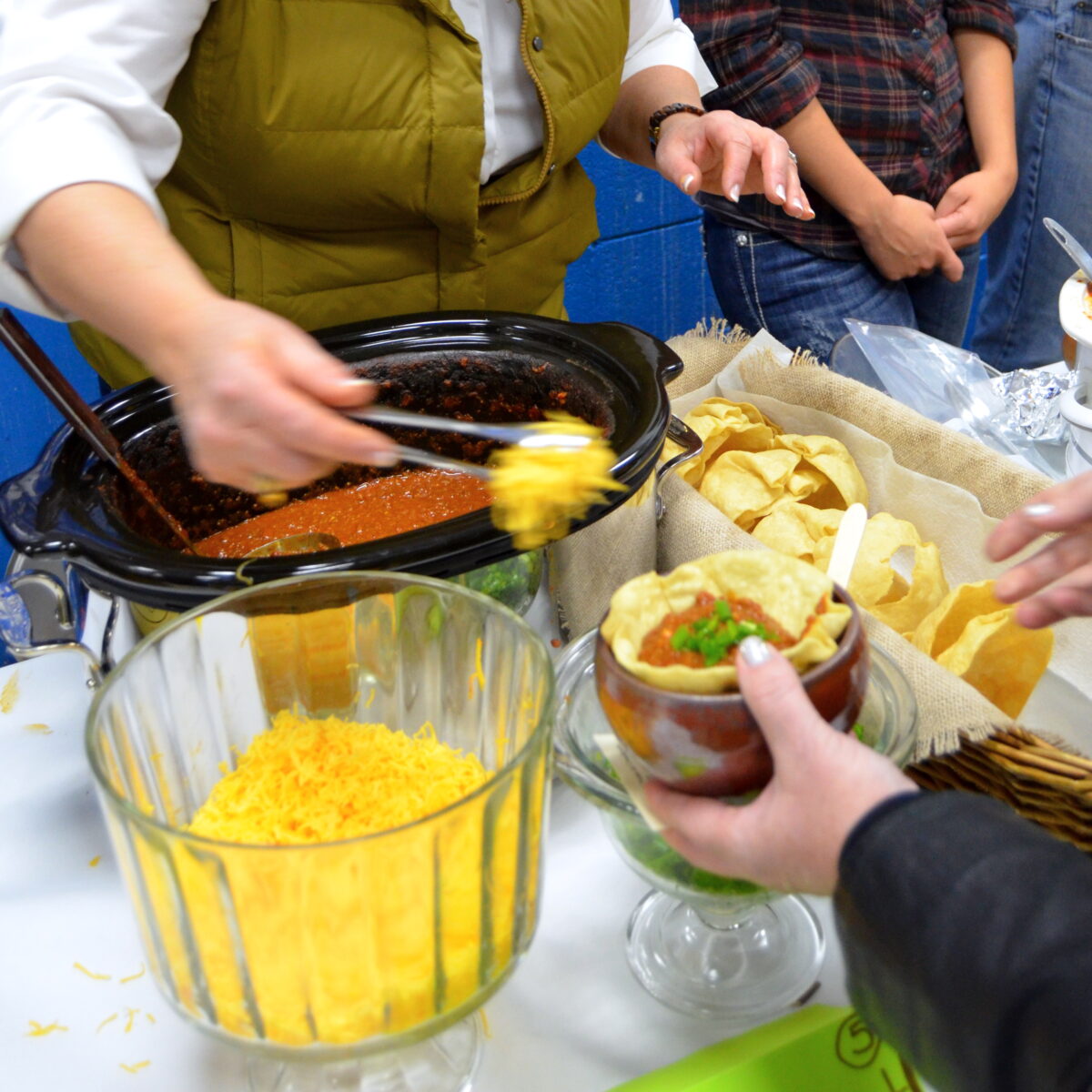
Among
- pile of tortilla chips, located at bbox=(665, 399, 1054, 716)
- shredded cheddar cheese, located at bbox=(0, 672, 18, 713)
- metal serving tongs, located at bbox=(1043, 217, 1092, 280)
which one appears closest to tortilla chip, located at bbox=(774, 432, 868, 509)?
pile of tortilla chips, located at bbox=(665, 399, 1054, 716)

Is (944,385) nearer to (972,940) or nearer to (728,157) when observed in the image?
(728,157)

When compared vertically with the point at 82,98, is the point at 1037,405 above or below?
below

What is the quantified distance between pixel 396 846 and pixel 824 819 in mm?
221

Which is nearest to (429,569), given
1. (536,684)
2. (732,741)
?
(536,684)

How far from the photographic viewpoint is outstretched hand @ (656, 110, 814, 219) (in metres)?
1.20

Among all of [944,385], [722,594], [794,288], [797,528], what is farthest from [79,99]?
[794,288]

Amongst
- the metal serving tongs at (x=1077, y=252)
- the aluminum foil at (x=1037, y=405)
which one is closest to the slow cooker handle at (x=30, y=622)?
the aluminum foil at (x=1037, y=405)

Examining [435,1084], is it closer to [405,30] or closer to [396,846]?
[396,846]

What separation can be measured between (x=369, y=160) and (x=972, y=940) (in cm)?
90

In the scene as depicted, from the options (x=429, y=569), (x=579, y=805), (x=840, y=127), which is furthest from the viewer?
(x=840, y=127)

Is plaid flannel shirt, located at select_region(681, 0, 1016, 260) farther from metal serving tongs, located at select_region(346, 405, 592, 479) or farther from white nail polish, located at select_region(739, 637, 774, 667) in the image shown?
white nail polish, located at select_region(739, 637, 774, 667)

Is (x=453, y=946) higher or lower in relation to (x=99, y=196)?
lower

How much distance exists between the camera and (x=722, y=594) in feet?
2.21

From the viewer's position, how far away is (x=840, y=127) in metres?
1.85
